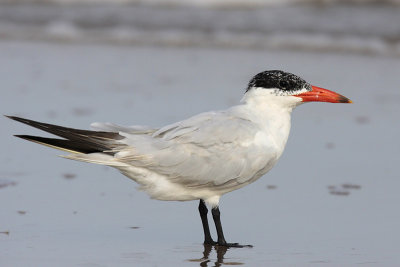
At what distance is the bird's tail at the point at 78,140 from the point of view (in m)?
3.83

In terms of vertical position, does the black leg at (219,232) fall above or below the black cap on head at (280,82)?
below

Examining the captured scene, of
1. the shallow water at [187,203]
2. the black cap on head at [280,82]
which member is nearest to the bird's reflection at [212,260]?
the shallow water at [187,203]

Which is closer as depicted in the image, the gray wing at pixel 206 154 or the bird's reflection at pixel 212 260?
the bird's reflection at pixel 212 260

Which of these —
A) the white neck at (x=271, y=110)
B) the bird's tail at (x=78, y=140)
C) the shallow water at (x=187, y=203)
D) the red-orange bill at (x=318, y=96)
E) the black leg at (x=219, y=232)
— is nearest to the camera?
the bird's tail at (x=78, y=140)

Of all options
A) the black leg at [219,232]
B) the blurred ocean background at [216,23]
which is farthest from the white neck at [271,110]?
the blurred ocean background at [216,23]

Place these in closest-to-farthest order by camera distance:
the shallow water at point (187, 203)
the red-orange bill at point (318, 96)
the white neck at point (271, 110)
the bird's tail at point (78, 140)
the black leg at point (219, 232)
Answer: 1. the bird's tail at point (78, 140)
2. the shallow water at point (187, 203)
3. the black leg at point (219, 232)
4. the white neck at point (271, 110)
5. the red-orange bill at point (318, 96)

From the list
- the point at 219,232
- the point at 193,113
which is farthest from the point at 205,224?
the point at 193,113

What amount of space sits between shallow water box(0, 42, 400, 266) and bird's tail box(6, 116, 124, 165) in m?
0.47

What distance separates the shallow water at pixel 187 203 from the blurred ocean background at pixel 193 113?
1 cm

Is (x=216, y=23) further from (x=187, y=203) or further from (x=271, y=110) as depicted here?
(x=271, y=110)

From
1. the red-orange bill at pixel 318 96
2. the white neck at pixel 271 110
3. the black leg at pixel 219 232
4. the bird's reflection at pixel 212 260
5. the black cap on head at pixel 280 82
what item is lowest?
the bird's reflection at pixel 212 260

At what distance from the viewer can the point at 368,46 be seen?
10.3 m

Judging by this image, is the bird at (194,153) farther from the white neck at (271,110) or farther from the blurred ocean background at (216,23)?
the blurred ocean background at (216,23)

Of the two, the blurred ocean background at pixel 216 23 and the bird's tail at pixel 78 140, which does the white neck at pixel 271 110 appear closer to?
the bird's tail at pixel 78 140
